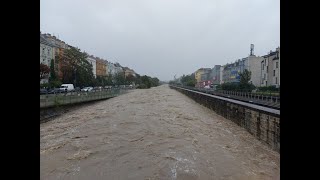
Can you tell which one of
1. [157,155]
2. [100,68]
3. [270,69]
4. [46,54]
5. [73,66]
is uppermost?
[100,68]

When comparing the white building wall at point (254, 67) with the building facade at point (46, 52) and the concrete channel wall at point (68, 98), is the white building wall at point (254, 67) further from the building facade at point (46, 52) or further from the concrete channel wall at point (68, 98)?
the building facade at point (46, 52)

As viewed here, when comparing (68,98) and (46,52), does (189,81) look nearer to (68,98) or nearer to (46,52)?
(46,52)

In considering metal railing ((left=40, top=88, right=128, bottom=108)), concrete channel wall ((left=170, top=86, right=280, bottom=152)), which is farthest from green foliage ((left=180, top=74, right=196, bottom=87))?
concrete channel wall ((left=170, top=86, right=280, bottom=152))

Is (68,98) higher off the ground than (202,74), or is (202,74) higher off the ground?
(202,74)

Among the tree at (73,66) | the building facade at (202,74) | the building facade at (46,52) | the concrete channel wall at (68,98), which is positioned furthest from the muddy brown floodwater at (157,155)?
the building facade at (202,74)

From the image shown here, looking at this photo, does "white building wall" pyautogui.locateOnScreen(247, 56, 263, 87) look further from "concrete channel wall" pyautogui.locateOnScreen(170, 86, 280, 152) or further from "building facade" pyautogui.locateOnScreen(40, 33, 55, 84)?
"concrete channel wall" pyautogui.locateOnScreen(170, 86, 280, 152)

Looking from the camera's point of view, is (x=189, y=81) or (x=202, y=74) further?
(x=202, y=74)

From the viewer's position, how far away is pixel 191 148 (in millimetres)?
11539

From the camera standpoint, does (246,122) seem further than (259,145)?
Yes

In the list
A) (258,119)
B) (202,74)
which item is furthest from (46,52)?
(202,74)

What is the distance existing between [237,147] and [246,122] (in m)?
3.64

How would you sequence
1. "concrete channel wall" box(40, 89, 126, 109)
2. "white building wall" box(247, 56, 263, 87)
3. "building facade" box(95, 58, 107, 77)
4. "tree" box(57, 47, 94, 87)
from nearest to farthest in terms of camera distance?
"concrete channel wall" box(40, 89, 126, 109) < "tree" box(57, 47, 94, 87) < "white building wall" box(247, 56, 263, 87) < "building facade" box(95, 58, 107, 77)
